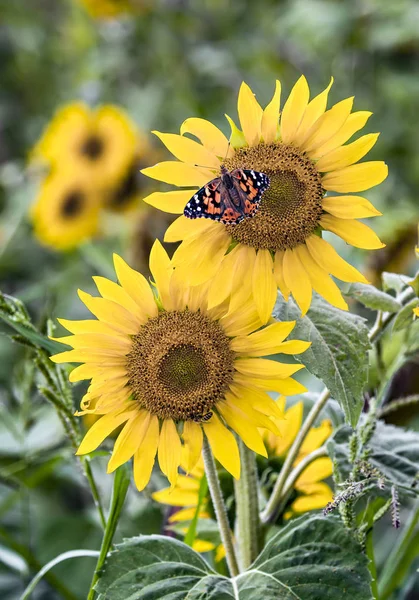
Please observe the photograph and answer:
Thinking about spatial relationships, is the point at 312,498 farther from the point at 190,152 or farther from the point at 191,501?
the point at 190,152

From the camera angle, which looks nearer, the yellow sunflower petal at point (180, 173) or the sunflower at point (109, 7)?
the yellow sunflower petal at point (180, 173)

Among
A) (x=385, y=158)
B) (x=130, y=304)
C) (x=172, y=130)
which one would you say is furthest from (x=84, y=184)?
(x=130, y=304)

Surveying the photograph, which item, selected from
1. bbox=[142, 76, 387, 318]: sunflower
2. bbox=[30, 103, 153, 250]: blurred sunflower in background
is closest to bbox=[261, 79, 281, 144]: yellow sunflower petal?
bbox=[142, 76, 387, 318]: sunflower

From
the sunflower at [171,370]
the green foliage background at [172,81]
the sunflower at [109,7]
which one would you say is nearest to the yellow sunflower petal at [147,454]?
the sunflower at [171,370]

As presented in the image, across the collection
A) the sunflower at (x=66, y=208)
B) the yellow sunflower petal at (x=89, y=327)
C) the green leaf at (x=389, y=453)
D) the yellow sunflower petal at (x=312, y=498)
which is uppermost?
the sunflower at (x=66, y=208)

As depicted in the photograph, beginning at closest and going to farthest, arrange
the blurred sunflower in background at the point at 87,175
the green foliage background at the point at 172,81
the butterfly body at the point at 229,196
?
the butterfly body at the point at 229,196, the green foliage background at the point at 172,81, the blurred sunflower in background at the point at 87,175

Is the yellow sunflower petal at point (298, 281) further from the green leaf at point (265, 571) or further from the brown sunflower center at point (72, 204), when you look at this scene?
the brown sunflower center at point (72, 204)
